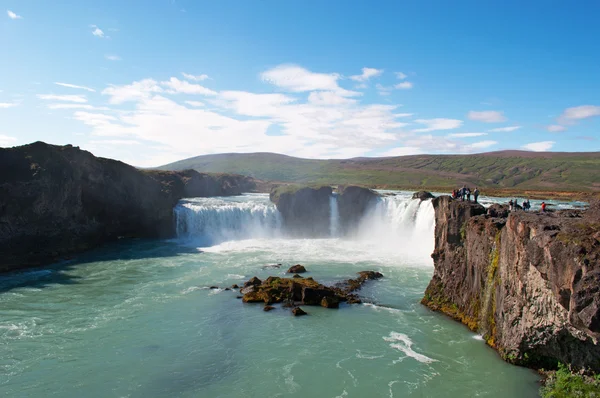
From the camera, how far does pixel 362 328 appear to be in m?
20.1

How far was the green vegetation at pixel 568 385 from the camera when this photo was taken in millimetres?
12039

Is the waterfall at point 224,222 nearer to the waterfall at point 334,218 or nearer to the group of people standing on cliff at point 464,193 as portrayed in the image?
the waterfall at point 334,218

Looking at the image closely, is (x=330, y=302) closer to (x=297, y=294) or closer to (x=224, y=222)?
(x=297, y=294)

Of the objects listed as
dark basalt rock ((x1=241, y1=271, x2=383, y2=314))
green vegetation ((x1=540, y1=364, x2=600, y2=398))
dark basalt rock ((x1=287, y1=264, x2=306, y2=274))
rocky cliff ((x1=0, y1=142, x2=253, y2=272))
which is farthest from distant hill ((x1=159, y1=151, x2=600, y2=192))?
green vegetation ((x1=540, y1=364, x2=600, y2=398))

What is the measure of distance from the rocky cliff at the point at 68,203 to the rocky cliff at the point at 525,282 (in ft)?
108

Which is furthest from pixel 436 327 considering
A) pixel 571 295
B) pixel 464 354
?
pixel 571 295

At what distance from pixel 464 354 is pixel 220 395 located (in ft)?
33.6

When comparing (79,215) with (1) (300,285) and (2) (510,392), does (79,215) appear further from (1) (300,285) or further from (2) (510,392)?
(2) (510,392)

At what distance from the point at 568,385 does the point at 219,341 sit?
13.7m

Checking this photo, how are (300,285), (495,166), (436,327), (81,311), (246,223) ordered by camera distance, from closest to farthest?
(436,327) < (81,311) < (300,285) < (246,223) < (495,166)

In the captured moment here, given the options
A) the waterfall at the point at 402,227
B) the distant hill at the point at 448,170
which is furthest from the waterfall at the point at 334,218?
the distant hill at the point at 448,170

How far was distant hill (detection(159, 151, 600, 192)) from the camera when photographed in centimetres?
10975

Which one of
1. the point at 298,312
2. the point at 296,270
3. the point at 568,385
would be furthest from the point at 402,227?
the point at 568,385

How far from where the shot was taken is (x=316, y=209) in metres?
53.8
